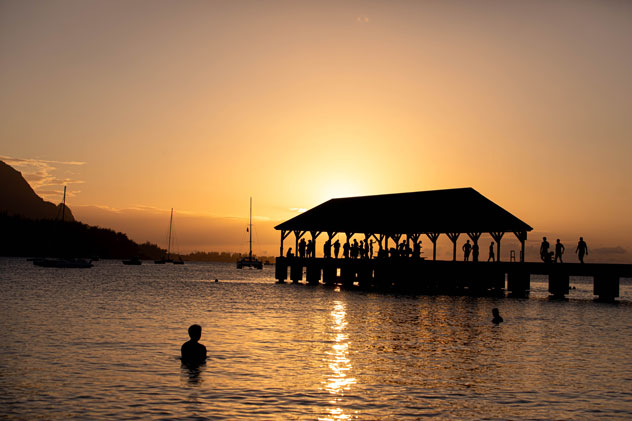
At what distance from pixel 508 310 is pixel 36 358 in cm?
2639

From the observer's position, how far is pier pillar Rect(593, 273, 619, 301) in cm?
4697

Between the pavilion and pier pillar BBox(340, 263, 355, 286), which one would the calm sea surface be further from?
pier pillar BBox(340, 263, 355, 286)

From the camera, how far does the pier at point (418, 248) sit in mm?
47656

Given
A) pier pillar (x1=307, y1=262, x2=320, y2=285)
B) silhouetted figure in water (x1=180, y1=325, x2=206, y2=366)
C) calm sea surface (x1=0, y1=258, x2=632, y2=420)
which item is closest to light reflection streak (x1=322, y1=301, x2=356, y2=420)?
calm sea surface (x1=0, y1=258, x2=632, y2=420)

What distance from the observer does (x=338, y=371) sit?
1756 cm

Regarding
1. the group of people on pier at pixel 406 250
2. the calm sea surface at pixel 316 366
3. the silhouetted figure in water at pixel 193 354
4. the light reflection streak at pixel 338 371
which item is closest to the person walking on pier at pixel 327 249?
the group of people on pier at pixel 406 250

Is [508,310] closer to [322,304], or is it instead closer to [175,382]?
[322,304]

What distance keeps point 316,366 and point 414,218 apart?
120 feet

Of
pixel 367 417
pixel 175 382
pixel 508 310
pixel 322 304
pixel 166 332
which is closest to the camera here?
pixel 367 417

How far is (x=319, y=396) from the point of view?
1455 centimetres

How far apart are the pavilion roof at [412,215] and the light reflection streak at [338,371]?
22.9 meters

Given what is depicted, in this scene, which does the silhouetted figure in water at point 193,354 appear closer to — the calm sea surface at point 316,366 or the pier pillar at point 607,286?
the calm sea surface at point 316,366

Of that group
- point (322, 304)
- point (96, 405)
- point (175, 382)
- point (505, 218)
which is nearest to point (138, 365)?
point (175, 382)

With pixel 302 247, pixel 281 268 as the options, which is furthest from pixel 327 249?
pixel 281 268
